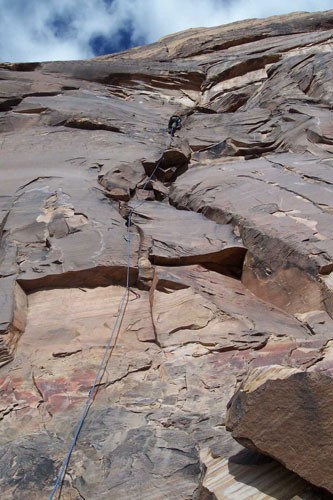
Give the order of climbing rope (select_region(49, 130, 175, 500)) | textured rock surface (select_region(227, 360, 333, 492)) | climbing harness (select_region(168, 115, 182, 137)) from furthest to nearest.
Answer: climbing harness (select_region(168, 115, 182, 137)), climbing rope (select_region(49, 130, 175, 500)), textured rock surface (select_region(227, 360, 333, 492))

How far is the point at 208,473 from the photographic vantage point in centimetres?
440

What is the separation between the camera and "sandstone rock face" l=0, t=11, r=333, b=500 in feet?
14.9

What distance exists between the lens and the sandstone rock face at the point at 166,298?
14.9ft

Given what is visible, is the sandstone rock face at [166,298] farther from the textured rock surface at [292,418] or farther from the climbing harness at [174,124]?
the climbing harness at [174,124]

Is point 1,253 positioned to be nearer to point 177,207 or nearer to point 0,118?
point 177,207

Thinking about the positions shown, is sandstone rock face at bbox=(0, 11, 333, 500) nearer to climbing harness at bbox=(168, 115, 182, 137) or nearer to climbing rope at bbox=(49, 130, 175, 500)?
climbing rope at bbox=(49, 130, 175, 500)

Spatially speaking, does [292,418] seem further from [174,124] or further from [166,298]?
[174,124]

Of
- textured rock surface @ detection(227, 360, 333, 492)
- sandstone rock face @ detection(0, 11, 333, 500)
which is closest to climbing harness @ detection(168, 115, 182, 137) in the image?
sandstone rock face @ detection(0, 11, 333, 500)

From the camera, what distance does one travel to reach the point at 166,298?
7.59m

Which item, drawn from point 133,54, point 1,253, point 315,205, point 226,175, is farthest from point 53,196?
point 133,54

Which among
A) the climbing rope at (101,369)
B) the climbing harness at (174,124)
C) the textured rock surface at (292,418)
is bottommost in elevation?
the climbing rope at (101,369)

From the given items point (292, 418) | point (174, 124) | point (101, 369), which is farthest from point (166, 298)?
point (174, 124)

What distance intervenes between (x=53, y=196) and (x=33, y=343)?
3814 mm

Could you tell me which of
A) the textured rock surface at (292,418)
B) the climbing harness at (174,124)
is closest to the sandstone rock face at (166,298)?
the textured rock surface at (292,418)
